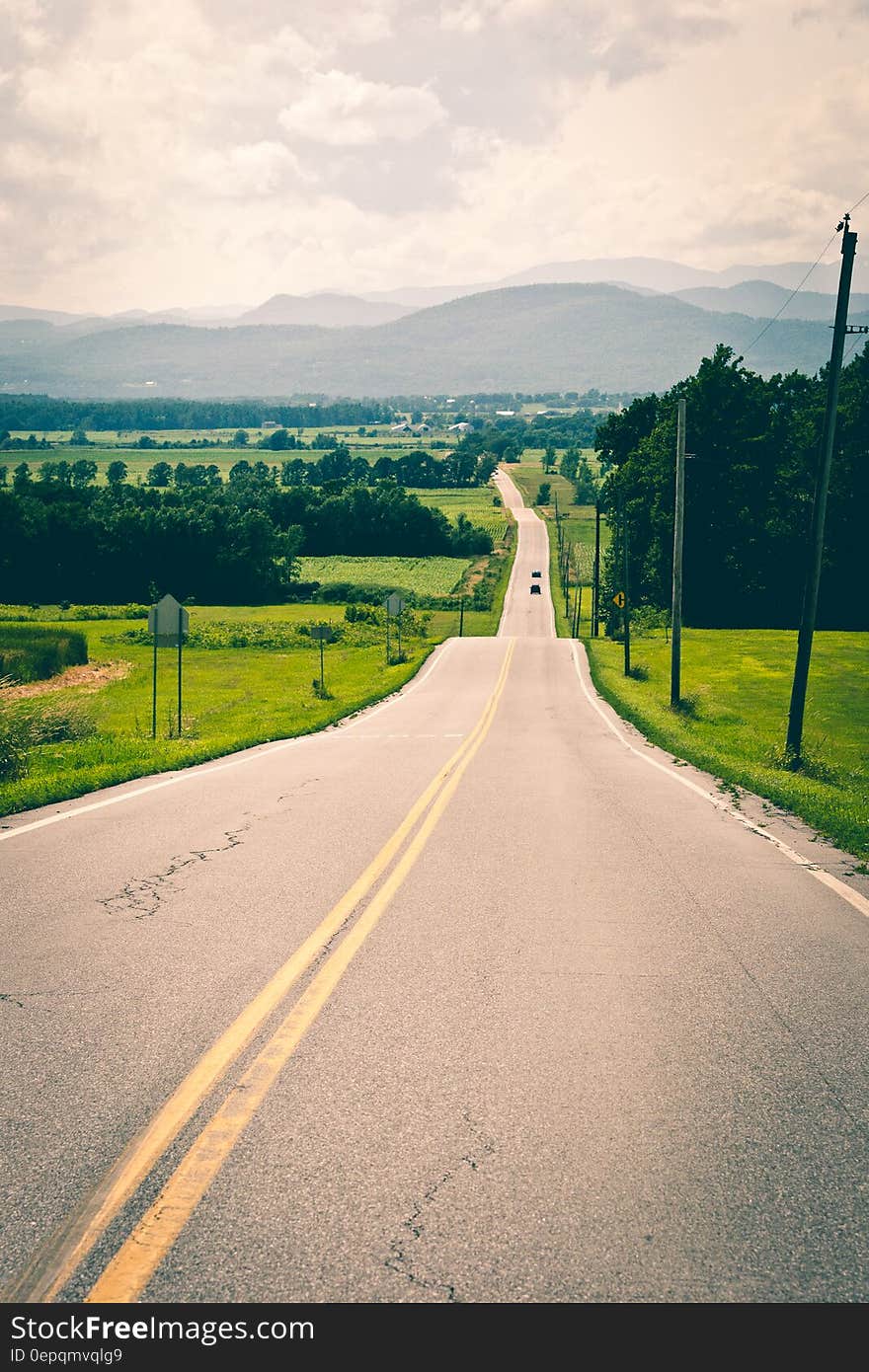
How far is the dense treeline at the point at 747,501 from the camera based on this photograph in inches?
2504

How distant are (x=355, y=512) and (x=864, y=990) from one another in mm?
126169

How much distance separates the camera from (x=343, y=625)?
74625mm

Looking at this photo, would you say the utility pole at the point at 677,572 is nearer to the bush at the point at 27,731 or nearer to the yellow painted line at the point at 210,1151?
the bush at the point at 27,731

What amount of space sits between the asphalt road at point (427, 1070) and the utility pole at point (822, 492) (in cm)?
1192

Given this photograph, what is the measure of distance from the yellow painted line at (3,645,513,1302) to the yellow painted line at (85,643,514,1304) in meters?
0.12

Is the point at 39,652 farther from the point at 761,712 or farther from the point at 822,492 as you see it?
the point at 822,492

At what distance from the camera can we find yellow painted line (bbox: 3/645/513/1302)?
3.21 metres

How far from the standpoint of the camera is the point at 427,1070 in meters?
4.58

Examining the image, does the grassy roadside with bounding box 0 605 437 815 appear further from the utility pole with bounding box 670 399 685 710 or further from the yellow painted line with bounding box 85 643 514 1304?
the utility pole with bounding box 670 399 685 710

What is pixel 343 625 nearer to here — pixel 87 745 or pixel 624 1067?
pixel 87 745

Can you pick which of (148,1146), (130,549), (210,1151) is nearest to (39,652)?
(130,549)

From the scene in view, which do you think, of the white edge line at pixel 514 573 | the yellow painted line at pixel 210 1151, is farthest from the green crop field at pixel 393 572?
the yellow painted line at pixel 210 1151

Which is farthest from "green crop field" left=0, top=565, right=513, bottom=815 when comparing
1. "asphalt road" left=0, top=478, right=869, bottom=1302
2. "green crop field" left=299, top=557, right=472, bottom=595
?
"asphalt road" left=0, top=478, right=869, bottom=1302
